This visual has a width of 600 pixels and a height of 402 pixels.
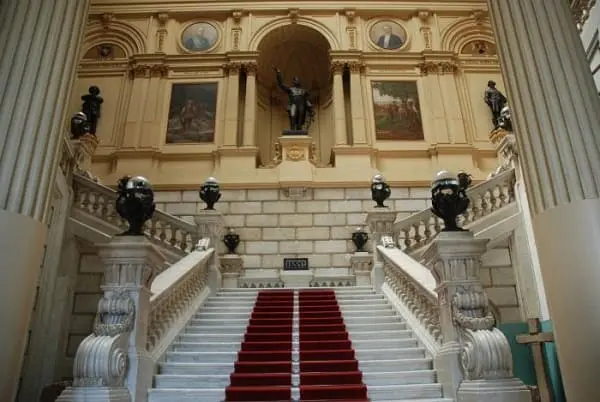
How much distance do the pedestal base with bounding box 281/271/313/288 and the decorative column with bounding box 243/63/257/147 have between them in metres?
4.67

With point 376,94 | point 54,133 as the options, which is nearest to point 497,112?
point 376,94

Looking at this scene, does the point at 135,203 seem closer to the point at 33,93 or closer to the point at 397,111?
the point at 33,93

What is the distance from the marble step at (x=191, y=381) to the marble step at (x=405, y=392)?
1441 mm

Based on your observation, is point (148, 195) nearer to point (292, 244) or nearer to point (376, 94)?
point (292, 244)

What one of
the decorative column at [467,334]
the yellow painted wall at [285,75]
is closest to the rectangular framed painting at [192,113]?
the yellow painted wall at [285,75]

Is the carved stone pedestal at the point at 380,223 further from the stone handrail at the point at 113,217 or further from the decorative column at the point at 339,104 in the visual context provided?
the decorative column at the point at 339,104

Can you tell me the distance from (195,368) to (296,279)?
5.29 metres

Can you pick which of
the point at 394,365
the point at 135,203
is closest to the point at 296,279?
the point at 394,365

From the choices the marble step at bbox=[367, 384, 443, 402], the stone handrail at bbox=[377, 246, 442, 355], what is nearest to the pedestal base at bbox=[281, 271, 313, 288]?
the stone handrail at bbox=[377, 246, 442, 355]

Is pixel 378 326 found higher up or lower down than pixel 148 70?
lower down

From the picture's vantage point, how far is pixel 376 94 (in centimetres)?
1460

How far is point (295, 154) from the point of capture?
13.0 m

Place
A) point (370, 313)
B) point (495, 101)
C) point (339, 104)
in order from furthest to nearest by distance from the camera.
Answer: point (339, 104)
point (495, 101)
point (370, 313)

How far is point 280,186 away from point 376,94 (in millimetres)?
4439
